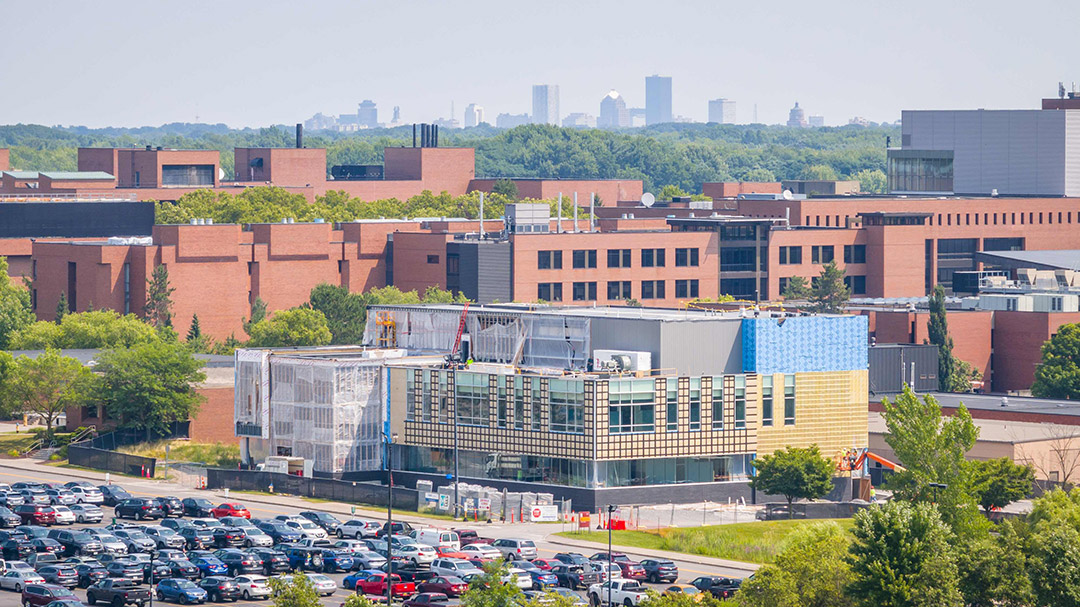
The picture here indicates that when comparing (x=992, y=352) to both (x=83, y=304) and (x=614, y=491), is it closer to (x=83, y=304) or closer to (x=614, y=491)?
(x=614, y=491)

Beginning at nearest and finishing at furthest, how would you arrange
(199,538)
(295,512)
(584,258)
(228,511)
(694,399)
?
(199,538) < (228,511) < (295,512) < (694,399) < (584,258)

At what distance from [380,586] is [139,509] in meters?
28.1

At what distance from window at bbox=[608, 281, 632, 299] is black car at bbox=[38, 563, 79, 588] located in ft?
353

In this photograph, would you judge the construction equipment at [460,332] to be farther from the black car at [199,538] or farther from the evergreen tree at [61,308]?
the evergreen tree at [61,308]

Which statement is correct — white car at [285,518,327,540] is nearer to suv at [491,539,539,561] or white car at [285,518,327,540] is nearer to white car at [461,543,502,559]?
white car at [461,543,502,559]

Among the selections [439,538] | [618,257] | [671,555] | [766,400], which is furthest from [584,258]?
[439,538]

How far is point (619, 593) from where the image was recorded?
291 feet

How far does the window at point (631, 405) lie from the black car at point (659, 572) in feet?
81.1

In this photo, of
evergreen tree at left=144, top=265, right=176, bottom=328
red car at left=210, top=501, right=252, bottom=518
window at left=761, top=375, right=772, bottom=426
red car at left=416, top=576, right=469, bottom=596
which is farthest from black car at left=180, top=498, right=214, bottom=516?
evergreen tree at left=144, top=265, right=176, bottom=328

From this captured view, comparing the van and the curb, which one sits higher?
the van

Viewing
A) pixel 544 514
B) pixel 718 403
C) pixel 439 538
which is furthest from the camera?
pixel 718 403

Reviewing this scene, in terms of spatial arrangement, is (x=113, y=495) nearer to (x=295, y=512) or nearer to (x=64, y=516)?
(x=64, y=516)

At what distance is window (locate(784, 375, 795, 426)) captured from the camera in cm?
12494

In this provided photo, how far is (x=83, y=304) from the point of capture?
194 metres
